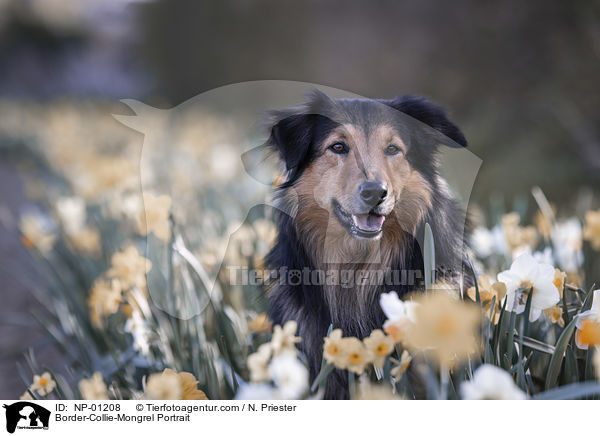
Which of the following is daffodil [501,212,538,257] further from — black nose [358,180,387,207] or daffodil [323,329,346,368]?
daffodil [323,329,346,368]

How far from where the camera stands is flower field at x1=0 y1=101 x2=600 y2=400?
70 cm

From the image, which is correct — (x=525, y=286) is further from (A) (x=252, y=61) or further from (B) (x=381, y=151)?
(A) (x=252, y=61)

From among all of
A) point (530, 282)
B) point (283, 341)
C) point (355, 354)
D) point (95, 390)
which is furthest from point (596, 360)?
point (95, 390)

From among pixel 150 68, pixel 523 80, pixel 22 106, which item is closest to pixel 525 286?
pixel 523 80

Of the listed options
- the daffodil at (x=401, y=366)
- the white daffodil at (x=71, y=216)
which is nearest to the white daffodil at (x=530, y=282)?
the daffodil at (x=401, y=366)

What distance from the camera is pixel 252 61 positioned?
127 cm

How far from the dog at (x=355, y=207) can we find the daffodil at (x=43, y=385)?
1.72 feet

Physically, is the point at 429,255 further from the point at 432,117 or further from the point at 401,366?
the point at 432,117

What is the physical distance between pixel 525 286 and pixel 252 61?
3.11 ft

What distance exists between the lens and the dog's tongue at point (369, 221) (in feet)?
3.00

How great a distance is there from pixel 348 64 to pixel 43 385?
3.79 feet

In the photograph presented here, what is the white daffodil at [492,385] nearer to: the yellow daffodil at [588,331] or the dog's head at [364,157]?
the yellow daffodil at [588,331]

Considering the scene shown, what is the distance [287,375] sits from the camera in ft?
2.29

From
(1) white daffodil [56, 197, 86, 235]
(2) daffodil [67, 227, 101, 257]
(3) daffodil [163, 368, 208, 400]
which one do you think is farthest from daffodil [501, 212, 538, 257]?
(1) white daffodil [56, 197, 86, 235]
